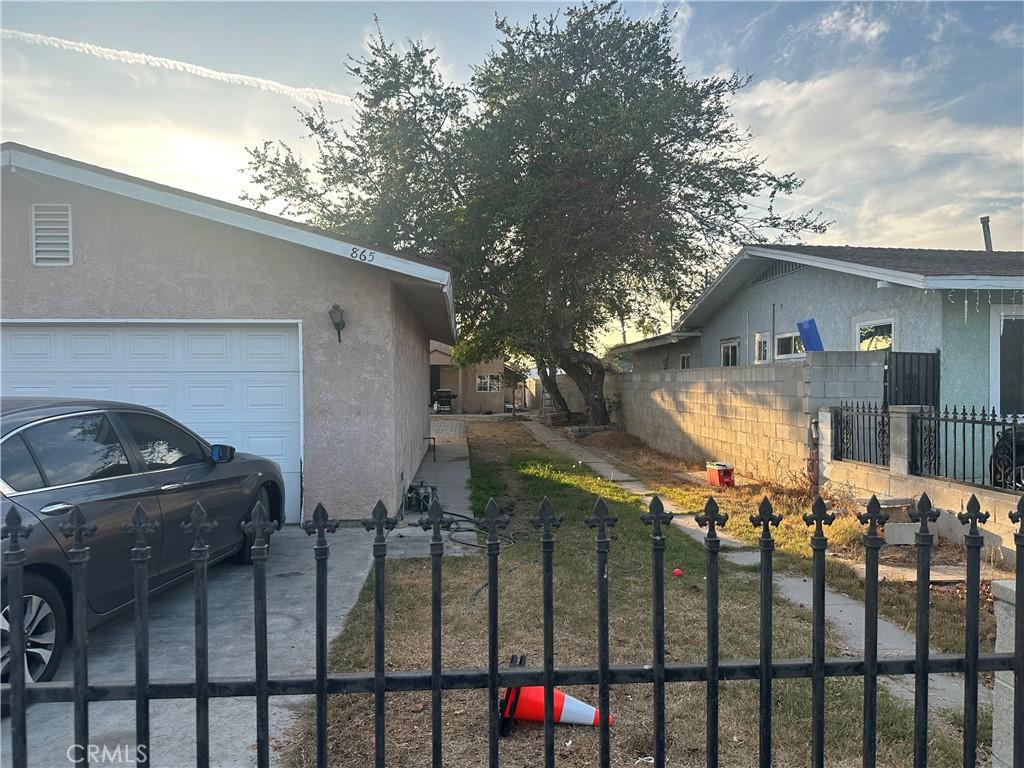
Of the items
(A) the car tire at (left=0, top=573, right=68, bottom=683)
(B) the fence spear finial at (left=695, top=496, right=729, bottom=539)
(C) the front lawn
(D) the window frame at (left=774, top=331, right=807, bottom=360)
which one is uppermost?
(D) the window frame at (left=774, top=331, right=807, bottom=360)

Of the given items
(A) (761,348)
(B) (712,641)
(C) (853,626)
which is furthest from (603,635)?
(A) (761,348)

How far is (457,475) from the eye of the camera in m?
12.3

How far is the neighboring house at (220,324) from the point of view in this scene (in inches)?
285

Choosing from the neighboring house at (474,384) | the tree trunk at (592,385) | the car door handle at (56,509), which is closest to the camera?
the car door handle at (56,509)

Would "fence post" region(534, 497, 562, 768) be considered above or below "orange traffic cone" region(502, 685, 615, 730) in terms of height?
above

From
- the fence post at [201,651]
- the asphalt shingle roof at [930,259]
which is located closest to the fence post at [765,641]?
the fence post at [201,651]

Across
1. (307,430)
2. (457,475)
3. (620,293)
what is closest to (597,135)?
(620,293)

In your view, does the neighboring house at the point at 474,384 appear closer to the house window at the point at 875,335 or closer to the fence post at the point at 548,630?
the house window at the point at 875,335

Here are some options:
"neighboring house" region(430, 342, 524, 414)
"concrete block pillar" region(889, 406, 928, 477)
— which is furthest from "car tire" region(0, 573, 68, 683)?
"neighboring house" region(430, 342, 524, 414)

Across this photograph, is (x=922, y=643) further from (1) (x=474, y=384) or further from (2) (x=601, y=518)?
(1) (x=474, y=384)

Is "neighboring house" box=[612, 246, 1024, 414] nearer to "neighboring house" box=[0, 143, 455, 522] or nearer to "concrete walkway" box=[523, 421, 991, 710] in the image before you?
"concrete walkway" box=[523, 421, 991, 710]

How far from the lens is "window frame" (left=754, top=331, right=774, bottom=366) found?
48.4 feet

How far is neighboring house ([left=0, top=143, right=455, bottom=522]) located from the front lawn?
6.99 ft

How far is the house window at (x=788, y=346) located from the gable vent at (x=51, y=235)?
13.0 m
